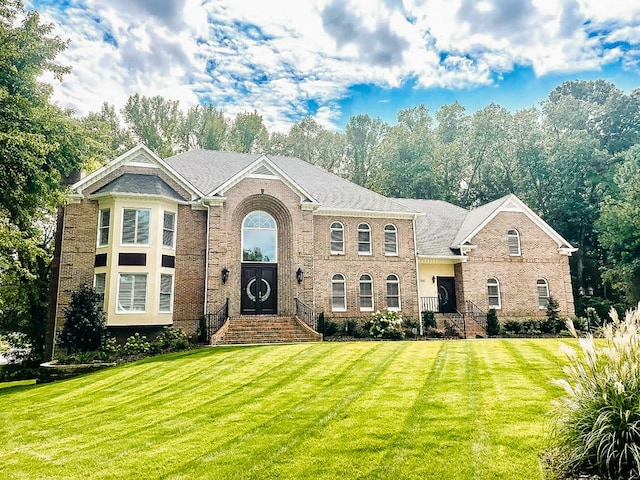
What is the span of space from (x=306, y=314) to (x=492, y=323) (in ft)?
33.0

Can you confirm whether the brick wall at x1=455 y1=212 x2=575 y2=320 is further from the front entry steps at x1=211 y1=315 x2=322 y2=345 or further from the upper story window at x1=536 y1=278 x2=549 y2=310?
the front entry steps at x1=211 y1=315 x2=322 y2=345

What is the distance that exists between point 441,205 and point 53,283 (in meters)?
24.3

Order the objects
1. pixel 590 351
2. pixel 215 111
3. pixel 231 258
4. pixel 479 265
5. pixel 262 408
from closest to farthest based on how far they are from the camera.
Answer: pixel 590 351 → pixel 262 408 → pixel 231 258 → pixel 479 265 → pixel 215 111

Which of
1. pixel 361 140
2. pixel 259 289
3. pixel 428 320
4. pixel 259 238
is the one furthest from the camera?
pixel 361 140

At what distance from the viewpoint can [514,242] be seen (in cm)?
2631

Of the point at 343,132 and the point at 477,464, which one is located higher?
the point at 343,132

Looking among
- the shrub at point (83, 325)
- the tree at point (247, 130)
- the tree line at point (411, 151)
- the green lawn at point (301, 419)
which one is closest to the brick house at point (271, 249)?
the shrub at point (83, 325)

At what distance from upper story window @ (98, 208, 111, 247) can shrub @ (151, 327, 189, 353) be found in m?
4.85

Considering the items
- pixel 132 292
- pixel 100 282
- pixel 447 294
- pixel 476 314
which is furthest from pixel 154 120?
pixel 476 314

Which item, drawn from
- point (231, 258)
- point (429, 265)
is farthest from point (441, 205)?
point (231, 258)

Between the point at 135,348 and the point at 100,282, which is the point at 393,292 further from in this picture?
the point at 100,282

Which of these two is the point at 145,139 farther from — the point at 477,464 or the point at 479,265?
the point at 477,464

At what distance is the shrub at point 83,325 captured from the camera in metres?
17.4

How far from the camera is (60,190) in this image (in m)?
17.5
